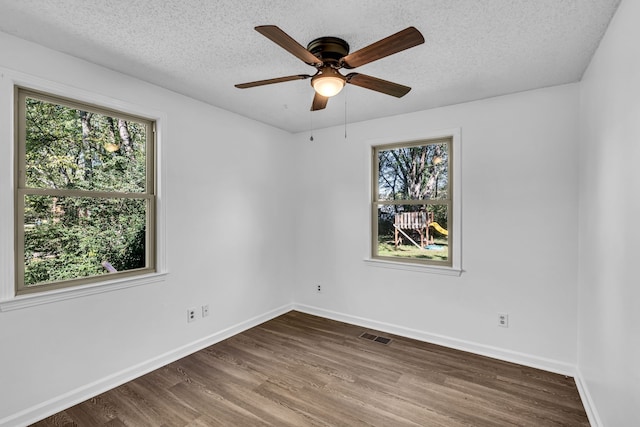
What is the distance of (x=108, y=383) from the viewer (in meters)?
2.53

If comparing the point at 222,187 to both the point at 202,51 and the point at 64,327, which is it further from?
the point at 64,327

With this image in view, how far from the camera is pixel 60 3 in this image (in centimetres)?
175

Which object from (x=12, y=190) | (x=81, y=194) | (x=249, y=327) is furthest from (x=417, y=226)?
(x=12, y=190)

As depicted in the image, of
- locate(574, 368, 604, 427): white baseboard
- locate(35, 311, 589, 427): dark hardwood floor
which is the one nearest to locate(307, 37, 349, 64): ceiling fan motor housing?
locate(35, 311, 589, 427): dark hardwood floor

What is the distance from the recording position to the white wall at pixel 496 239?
2793mm

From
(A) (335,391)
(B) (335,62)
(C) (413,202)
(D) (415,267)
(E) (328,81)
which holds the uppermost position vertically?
(B) (335,62)

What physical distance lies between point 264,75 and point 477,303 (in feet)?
9.70

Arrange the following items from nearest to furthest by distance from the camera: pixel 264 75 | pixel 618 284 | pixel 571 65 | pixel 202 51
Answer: pixel 618 284, pixel 202 51, pixel 571 65, pixel 264 75

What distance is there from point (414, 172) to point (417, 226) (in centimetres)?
63

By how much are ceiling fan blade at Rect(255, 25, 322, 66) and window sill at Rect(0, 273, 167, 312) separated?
89.7 inches

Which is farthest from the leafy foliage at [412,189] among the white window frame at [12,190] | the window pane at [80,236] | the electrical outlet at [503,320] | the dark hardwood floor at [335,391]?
the white window frame at [12,190]

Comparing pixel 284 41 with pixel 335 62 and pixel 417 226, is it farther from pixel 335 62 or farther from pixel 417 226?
pixel 417 226

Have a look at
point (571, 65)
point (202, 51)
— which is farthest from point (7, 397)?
point (571, 65)

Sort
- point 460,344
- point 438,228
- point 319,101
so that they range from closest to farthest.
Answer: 1. point 319,101
2. point 460,344
3. point 438,228
